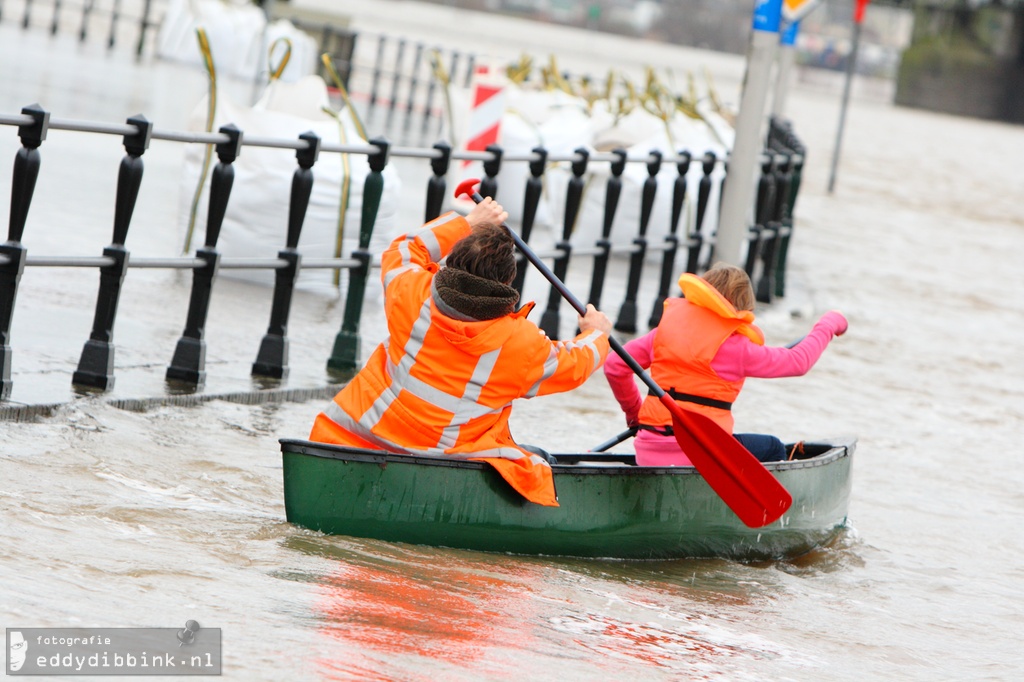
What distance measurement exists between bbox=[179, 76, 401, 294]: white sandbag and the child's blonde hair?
141 inches

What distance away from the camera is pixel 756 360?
6.04m

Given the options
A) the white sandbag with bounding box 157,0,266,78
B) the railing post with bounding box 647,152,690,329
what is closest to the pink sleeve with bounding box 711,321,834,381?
the railing post with bounding box 647,152,690,329

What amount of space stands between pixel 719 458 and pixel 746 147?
5.91 meters

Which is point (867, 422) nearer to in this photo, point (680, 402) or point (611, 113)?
point (680, 402)

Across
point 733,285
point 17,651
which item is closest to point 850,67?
point 733,285

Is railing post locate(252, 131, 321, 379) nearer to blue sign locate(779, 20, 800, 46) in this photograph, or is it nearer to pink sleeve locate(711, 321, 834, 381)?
pink sleeve locate(711, 321, 834, 381)

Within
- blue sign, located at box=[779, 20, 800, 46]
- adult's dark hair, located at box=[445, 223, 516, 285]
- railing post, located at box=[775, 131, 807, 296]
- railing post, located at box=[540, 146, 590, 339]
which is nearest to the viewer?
adult's dark hair, located at box=[445, 223, 516, 285]

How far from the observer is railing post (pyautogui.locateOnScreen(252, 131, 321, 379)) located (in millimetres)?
7563

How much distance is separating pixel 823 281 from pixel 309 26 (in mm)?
16684

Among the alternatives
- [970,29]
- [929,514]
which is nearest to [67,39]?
[929,514]

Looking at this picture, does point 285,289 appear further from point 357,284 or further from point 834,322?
point 834,322

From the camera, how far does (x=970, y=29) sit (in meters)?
89.6

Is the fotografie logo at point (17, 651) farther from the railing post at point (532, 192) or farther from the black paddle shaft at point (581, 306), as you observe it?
the railing post at point (532, 192)

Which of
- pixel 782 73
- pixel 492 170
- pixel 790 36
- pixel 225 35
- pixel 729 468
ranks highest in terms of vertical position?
pixel 790 36
